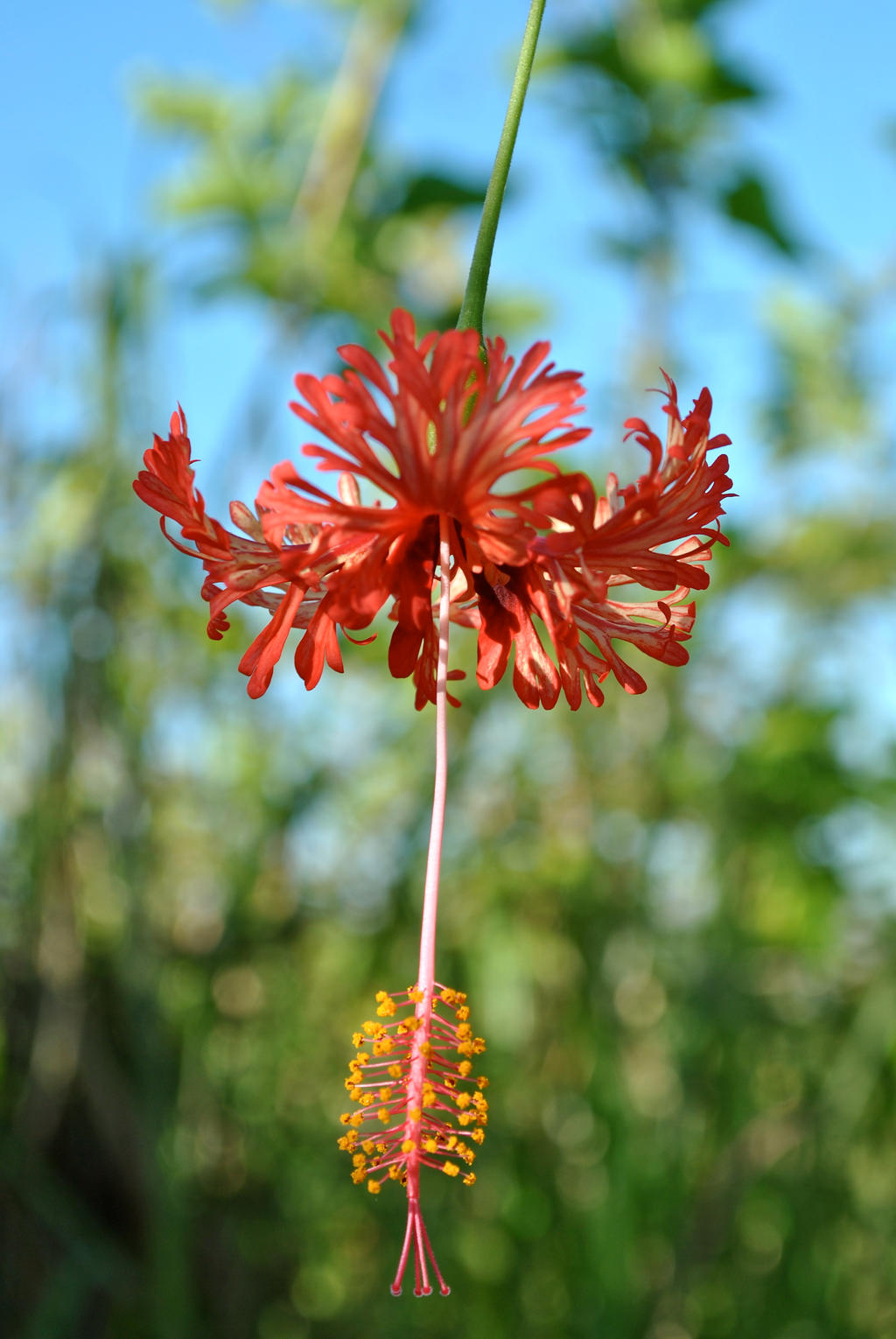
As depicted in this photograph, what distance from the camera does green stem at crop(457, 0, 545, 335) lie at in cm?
52

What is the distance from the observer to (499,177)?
52 cm

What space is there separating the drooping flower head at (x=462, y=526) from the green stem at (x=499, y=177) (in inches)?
0.9

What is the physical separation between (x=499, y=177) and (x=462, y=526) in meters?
0.17

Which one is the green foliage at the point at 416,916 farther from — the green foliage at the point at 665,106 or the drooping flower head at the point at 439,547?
the drooping flower head at the point at 439,547

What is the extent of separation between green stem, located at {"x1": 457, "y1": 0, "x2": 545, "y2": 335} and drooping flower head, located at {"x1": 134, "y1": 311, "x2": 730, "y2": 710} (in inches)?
0.9

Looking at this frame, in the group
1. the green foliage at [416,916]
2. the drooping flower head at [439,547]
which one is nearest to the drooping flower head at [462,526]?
the drooping flower head at [439,547]

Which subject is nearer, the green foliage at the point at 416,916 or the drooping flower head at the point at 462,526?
the drooping flower head at the point at 462,526

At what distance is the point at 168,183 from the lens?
6.50 ft

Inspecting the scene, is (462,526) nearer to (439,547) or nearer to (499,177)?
(439,547)

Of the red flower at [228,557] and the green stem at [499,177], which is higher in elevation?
the green stem at [499,177]

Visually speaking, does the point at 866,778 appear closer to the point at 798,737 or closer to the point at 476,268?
the point at 798,737

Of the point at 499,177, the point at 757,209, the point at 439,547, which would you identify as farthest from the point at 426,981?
the point at 757,209

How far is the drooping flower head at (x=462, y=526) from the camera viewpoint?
0.51 m

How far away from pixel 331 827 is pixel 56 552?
0.70 meters
